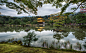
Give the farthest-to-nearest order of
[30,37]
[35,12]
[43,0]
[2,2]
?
1. [30,37]
2. [35,12]
3. [2,2]
4. [43,0]

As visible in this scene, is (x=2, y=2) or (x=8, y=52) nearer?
(x=8, y=52)

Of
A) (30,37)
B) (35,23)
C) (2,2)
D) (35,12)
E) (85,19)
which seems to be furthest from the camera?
(35,23)

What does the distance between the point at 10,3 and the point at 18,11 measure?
683 millimetres

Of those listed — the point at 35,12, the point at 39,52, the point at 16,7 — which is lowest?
the point at 39,52

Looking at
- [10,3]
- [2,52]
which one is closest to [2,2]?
[10,3]

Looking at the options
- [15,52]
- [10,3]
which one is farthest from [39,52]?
[10,3]

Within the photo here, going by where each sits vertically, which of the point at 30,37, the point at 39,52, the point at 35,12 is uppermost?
the point at 35,12

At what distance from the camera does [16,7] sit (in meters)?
3.89

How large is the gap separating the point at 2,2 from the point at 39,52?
3.97 meters

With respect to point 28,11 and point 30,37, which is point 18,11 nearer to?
point 28,11

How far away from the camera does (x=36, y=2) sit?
3.17 meters

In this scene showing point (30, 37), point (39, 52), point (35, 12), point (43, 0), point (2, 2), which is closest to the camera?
point (43, 0)

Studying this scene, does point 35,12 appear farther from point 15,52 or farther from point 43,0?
point 15,52

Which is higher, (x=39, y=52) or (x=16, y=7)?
(x=16, y=7)
